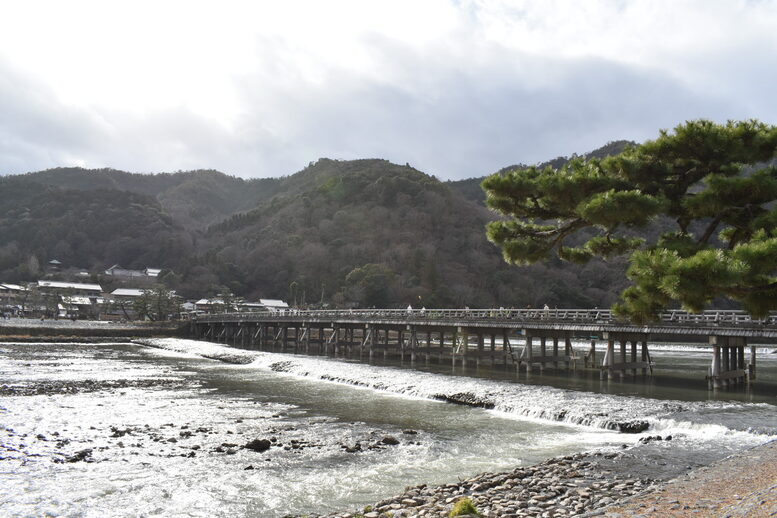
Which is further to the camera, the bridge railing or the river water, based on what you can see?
the bridge railing

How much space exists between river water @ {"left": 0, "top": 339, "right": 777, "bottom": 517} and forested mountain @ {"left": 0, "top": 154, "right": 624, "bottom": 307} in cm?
5750

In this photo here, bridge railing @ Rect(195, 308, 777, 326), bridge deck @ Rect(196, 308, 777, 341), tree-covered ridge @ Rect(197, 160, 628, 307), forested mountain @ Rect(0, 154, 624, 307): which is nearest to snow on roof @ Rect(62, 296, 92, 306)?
forested mountain @ Rect(0, 154, 624, 307)

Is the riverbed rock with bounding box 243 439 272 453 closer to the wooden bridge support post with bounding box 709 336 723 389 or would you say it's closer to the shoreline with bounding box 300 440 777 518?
the shoreline with bounding box 300 440 777 518

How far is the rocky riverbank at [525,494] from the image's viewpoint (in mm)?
7750

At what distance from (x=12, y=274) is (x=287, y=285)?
47823mm

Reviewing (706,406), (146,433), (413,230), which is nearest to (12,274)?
(413,230)

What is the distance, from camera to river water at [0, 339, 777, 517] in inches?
379

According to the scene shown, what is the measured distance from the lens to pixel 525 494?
856cm

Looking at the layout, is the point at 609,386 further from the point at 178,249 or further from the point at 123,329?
the point at 178,249

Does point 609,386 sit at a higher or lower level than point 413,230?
lower

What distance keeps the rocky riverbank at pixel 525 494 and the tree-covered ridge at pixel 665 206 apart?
2.73 m

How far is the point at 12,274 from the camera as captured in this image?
101 m

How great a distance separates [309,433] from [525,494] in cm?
711

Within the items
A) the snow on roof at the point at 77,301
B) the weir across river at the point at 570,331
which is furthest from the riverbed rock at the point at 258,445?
the snow on roof at the point at 77,301
